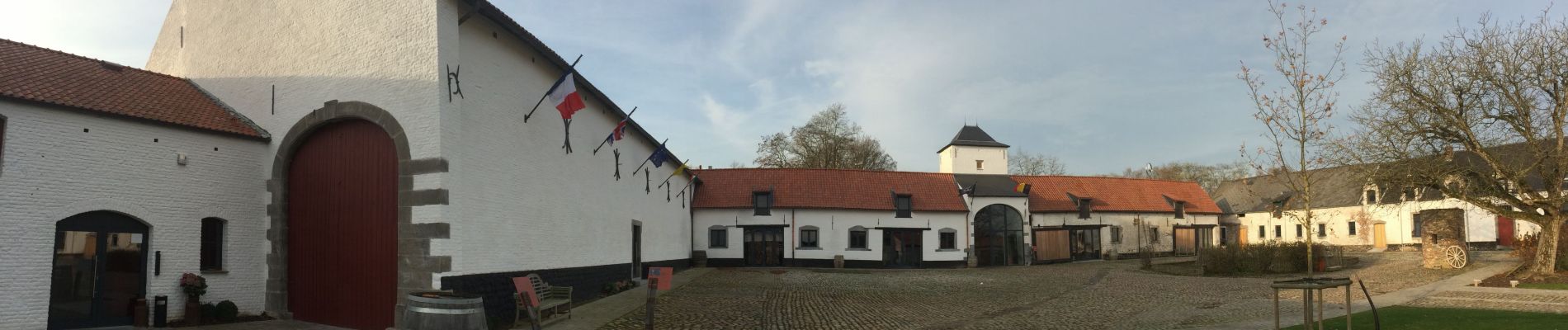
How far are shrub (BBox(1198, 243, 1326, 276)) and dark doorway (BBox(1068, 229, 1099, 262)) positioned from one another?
10564 millimetres

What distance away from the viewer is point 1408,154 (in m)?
19.2

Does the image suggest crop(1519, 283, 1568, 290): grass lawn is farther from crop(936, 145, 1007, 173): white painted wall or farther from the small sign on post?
crop(936, 145, 1007, 173): white painted wall

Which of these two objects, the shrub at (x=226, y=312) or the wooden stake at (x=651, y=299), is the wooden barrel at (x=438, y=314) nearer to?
the wooden stake at (x=651, y=299)

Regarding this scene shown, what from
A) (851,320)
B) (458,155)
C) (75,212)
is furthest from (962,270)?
(75,212)

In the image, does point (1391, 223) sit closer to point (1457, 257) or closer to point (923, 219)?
point (1457, 257)

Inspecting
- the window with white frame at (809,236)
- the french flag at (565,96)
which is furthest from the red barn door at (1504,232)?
the french flag at (565,96)

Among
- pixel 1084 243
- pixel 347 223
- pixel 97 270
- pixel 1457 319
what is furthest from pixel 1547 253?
pixel 97 270

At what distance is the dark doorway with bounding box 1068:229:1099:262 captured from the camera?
3472 cm

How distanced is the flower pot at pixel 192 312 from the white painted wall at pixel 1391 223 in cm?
3592

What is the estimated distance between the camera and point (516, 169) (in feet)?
41.3

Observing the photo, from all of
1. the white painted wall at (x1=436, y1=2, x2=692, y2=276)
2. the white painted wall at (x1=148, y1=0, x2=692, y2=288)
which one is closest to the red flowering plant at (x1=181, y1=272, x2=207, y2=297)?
the white painted wall at (x1=148, y1=0, x2=692, y2=288)

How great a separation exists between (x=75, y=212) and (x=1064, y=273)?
23.7 metres

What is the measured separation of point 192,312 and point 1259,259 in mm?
25256

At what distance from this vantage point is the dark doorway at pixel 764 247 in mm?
31078
